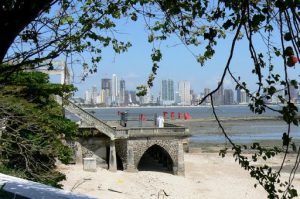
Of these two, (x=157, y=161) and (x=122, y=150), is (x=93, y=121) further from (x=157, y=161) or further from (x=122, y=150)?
(x=157, y=161)

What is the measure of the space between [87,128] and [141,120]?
10.1m

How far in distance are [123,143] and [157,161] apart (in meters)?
5.48

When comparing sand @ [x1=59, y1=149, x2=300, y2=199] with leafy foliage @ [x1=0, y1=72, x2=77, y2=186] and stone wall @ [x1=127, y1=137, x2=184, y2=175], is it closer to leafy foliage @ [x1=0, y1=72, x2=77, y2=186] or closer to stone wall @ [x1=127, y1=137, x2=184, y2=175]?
stone wall @ [x1=127, y1=137, x2=184, y2=175]

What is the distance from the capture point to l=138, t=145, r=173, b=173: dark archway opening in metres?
32.6

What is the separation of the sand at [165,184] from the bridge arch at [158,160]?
1206 mm

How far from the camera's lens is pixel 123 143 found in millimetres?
31609

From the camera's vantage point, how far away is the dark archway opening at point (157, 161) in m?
32.6

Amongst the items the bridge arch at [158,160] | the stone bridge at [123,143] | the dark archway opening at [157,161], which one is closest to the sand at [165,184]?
the stone bridge at [123,143]

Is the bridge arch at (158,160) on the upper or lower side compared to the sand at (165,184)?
upper

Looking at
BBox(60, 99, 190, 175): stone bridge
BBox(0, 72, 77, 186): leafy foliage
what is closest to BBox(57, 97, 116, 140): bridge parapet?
BBox(60, 99, 190, 175): stone bridge

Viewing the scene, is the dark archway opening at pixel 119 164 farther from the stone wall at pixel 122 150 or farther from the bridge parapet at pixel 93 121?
the bridge parapet at pixel 93 121

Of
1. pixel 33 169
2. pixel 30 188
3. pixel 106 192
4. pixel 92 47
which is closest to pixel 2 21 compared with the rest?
pixel 92 47

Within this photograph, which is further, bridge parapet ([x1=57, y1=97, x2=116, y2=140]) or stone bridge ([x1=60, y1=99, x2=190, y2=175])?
stone bridge ([x1=60, y1=99, x2=190, y2=175])

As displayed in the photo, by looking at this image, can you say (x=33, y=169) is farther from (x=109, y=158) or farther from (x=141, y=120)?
(x=141, y=120)
